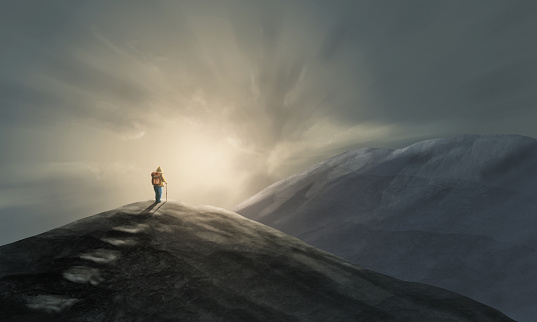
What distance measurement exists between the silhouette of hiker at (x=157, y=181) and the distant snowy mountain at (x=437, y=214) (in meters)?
20.3

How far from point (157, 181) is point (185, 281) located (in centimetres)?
782

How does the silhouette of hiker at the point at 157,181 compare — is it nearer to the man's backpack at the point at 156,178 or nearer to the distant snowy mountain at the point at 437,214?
the man's backpack at the point at 156,178

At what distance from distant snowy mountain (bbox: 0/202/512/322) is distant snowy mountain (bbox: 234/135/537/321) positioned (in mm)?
14340

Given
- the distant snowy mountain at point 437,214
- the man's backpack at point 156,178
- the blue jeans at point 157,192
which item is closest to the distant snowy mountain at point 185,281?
the blue jeans at point 157,192

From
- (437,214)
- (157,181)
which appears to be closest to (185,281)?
(157,181)

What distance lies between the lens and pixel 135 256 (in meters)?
13.3

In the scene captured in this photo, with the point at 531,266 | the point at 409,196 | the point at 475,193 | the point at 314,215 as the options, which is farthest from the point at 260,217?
the point at 531,266

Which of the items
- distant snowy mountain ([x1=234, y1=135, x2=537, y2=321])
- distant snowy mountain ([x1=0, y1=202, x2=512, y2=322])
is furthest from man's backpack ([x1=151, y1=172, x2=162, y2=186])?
distant snowy mountain ([x1=234, y1=135, x2=537, y2=321])

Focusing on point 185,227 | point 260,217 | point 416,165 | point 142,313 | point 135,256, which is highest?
point 416,165

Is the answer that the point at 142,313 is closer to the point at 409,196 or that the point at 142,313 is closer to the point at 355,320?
the point at 355,320

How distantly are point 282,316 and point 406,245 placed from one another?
2268cm

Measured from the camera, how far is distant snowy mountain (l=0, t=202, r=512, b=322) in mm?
10562

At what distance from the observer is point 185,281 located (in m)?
12.5

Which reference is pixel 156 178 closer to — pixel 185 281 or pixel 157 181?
pixel 157 181
